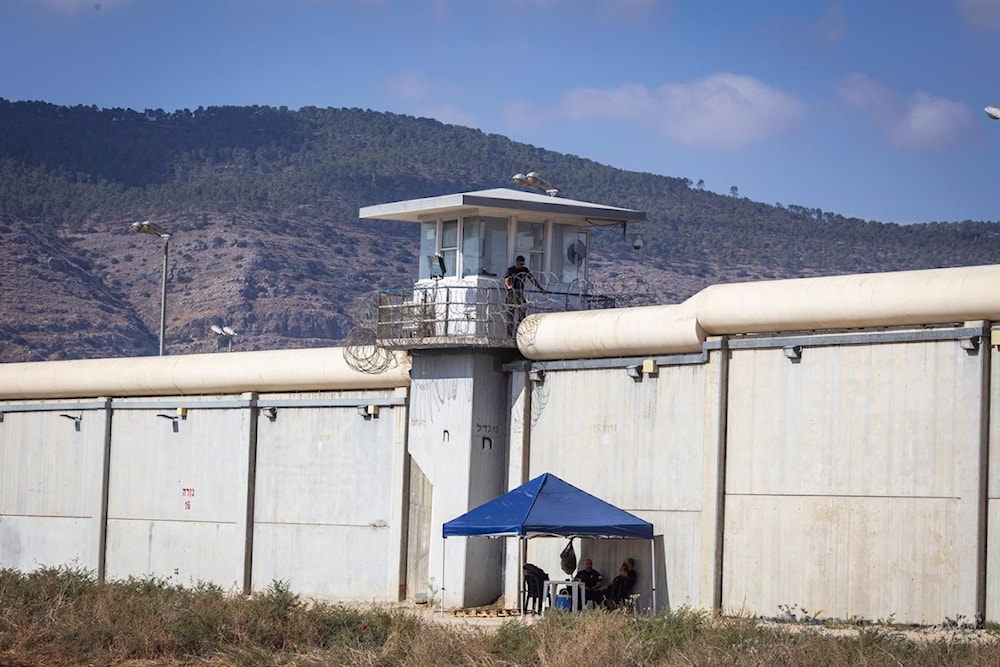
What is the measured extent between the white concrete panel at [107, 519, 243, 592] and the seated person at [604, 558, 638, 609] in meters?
10.7

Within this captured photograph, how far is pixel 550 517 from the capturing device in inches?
1000

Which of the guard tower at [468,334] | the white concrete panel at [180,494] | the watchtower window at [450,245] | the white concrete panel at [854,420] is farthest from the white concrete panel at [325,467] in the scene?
the white concrete panel at [854,420]

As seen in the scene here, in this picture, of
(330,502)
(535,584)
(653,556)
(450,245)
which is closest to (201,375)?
(330,502)

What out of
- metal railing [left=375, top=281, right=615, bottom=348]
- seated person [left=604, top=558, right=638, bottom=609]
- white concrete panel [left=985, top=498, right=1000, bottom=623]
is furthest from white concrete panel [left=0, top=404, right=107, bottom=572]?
white concrete panel [left=985, top=498, right=1000, bottom=623]

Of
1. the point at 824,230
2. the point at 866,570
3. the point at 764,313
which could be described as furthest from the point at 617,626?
the point at 824,230

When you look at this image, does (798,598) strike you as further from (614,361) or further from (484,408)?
(484,408)

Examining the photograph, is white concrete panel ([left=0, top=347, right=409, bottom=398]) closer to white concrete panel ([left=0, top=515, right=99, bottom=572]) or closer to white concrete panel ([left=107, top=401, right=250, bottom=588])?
white concrete panel ([left=107, top=401, right=250, bottom=588])

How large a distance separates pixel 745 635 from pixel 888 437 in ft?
17.4

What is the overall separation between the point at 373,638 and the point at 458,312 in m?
8.76

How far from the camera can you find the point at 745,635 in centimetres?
1875

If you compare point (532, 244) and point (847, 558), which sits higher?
point (532, 244)

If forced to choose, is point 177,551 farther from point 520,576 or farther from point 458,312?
point 520,576

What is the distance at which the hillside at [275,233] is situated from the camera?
10475cm

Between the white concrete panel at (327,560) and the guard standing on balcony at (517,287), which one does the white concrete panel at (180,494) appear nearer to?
the white concrete panel at (327,560)
